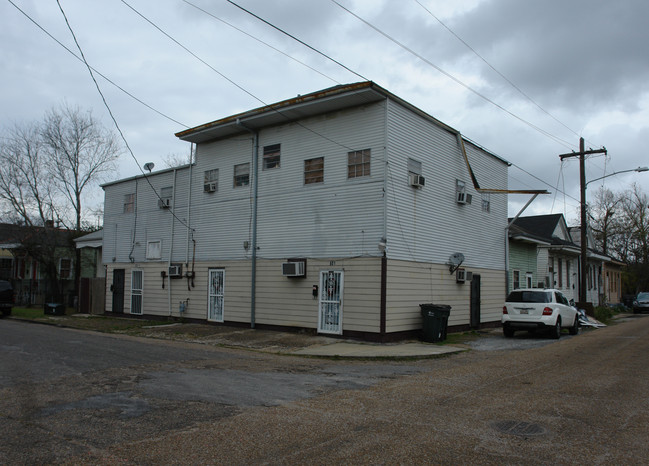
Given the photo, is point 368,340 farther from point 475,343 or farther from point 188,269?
point 188,269

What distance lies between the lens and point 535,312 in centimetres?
1664

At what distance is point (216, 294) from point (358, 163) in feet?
24.7

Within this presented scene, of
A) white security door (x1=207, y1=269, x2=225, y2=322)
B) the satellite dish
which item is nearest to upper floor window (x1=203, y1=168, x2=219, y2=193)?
white security door (x1=207, y1=269, x2=225, y2=322)

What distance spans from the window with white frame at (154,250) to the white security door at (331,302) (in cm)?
898

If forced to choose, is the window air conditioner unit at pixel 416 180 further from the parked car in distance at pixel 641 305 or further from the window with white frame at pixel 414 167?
the parked car in distance at pixel 641 305

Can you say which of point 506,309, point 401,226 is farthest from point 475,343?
point 401,226

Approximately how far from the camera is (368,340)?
14.8 metres

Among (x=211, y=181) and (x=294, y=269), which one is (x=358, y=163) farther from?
(x=211, y=181)

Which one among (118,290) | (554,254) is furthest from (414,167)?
(554,254)

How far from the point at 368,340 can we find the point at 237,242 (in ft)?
21.4

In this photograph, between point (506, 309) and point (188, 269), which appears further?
point (188, 269)

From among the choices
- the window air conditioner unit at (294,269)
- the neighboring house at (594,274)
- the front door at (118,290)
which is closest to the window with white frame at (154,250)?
the front door at (118,290)

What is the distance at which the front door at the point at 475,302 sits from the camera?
1934 cm

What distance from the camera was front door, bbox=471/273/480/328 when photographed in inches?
762
